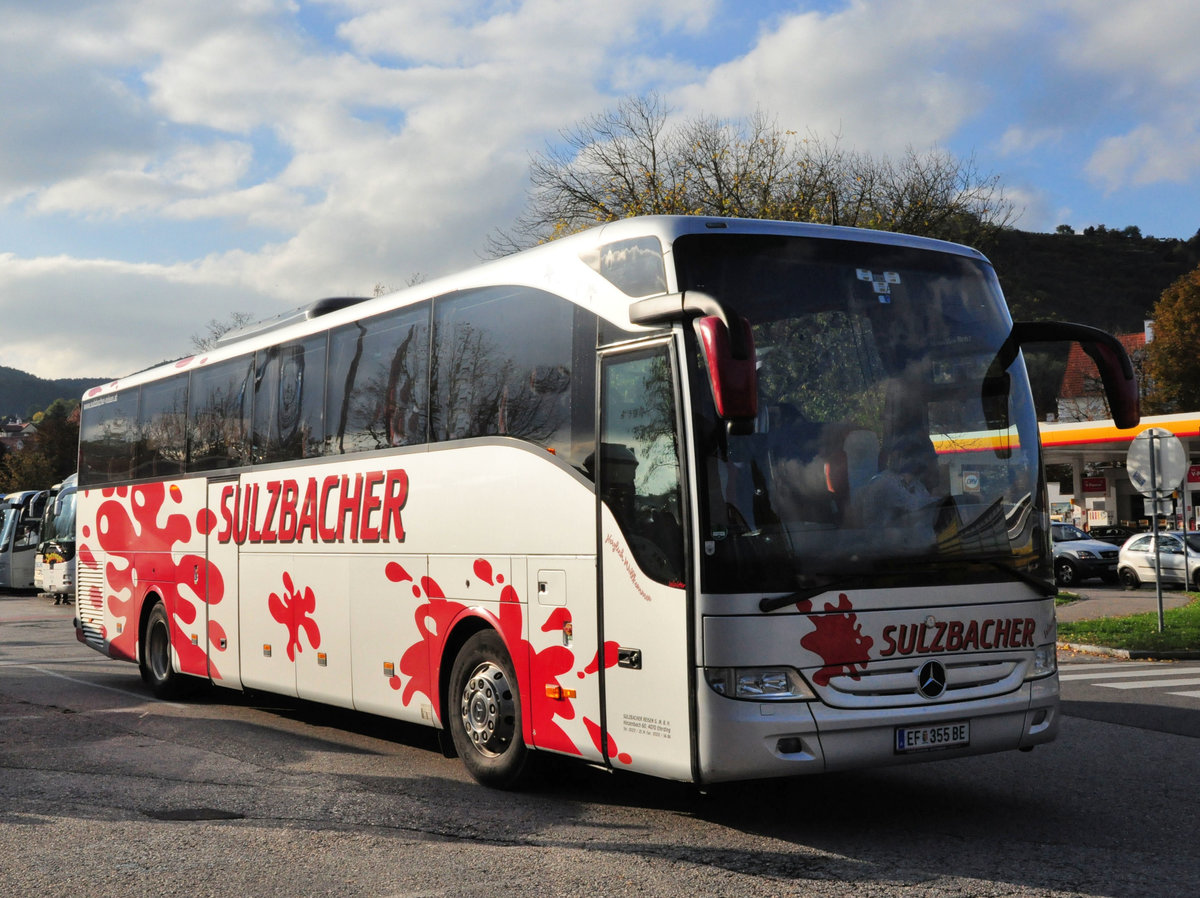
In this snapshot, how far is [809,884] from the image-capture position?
591 cm

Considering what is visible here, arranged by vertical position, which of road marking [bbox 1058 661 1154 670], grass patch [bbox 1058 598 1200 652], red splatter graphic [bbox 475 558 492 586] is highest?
red splatter graphic [bbox 475 558 492 586]

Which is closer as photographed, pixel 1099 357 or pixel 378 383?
pixel 1099 357

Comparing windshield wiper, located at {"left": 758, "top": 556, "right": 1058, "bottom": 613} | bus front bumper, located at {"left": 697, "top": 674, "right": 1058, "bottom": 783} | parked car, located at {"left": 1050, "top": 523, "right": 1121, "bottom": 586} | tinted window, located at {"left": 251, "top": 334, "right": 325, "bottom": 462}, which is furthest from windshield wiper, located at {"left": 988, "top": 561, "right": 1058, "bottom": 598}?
parked car, located at {"left": 1050, "top": 523, "right": 1121, "bottom": 586}

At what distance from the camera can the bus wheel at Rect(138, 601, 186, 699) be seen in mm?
13711

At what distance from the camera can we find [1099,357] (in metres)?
7.80

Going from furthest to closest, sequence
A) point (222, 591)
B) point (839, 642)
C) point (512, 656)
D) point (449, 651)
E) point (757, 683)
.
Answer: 1. point (222, 591)
2. point (449, 651)
3. point (512, 656)
4. point (839, 642)
5. point (757, 683)

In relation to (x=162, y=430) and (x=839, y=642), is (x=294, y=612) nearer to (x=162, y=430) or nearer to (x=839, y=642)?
(x=162, y=430)

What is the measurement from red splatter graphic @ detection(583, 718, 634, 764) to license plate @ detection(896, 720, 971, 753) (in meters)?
1.41

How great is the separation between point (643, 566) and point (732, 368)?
141cm

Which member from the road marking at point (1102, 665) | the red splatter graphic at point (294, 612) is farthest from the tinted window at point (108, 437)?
the road marking at point (1102, 665)

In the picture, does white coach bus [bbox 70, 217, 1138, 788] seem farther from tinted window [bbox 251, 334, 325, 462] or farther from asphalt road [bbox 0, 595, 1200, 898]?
tinted window [bbox 251, 334, 325, 462]

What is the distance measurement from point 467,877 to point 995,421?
12.5 ft

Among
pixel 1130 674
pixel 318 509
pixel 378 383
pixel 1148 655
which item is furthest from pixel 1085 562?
pixel 378 383

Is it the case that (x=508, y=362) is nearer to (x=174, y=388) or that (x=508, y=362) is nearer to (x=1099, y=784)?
(x=1099, y=784)
